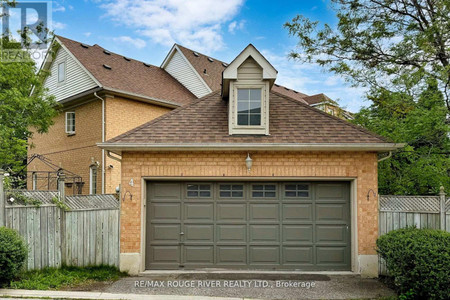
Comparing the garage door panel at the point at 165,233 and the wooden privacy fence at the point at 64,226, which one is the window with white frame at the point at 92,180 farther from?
the garage door panel at the point at 165,233

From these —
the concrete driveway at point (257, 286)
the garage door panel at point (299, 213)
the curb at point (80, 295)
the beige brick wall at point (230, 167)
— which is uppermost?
the beige brick wall at point (230, 167)

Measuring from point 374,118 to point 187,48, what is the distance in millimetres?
13399

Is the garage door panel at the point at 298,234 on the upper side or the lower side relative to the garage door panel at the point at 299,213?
lower

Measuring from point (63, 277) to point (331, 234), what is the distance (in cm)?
653

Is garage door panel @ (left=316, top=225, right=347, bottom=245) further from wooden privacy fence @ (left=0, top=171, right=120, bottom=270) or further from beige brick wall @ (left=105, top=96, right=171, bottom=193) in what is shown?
beige brick wall @ (left=105, top=96, right=171, bottom=193)

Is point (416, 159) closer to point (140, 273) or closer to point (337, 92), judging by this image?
point (337, 92)

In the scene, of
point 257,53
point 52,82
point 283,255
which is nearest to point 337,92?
point 257,53

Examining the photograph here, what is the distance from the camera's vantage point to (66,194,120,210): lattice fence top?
8.28 metres

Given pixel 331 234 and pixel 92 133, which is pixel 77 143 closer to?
pixel 92 133

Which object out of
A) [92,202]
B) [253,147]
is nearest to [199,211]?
[253,147]

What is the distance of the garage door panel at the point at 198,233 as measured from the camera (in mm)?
8609

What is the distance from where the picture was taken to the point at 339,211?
8.60m

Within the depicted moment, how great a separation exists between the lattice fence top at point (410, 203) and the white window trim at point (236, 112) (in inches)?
137

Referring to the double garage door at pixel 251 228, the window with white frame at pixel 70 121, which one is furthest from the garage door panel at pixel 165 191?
the window with white frame at pixel 70 121
